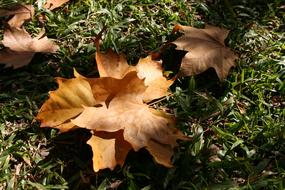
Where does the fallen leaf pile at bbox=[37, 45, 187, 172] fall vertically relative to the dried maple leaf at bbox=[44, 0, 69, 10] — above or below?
below

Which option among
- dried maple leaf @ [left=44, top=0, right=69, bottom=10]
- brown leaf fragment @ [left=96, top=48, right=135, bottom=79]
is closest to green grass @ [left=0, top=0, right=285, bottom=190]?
dried maple leaf @ [left=44, top=0, right=69, bottom=10]

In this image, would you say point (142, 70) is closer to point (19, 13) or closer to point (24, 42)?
point (24, 42)

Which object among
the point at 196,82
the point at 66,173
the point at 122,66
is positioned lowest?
the point at 66,173

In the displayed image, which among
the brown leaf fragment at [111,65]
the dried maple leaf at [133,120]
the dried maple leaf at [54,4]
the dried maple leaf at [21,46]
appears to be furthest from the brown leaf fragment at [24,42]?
the dried maple leaf at [133,120]

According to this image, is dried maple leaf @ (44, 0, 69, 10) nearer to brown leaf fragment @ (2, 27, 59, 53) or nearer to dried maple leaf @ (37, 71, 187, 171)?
brown leaf fragment @ (2, 27, 59, 53)

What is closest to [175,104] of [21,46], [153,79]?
[153,79]

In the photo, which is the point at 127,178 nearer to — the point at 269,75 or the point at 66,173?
the point at 66,173

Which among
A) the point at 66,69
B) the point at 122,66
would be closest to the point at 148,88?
the point at 122,66
